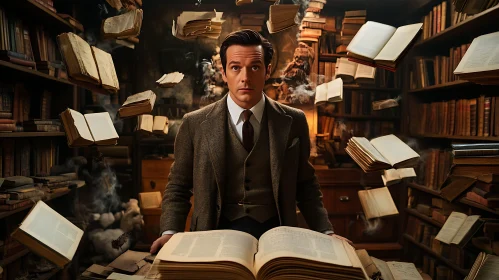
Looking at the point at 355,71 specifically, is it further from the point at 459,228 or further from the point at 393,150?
the point at 459,228

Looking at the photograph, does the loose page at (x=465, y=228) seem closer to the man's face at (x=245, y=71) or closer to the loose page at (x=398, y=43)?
the loose page at (x=398, y=43)

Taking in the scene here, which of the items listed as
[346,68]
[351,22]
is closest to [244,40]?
[346,68]

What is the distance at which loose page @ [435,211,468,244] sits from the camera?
9.89 ft

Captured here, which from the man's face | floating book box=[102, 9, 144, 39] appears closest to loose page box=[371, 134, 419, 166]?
the man's face

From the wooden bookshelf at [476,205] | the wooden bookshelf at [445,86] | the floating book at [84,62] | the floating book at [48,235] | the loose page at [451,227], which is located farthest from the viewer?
the wooden bookshelf at [445,86]

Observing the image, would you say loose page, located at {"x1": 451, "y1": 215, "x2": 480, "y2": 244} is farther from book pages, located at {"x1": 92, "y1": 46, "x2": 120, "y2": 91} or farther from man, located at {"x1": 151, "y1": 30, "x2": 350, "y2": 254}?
book pages, located at {"x1": 92, "y1": 46, "x2": 120, "y2": 91}

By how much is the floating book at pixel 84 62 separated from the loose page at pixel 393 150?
183 cm

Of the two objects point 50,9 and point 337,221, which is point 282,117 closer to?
point 50,9

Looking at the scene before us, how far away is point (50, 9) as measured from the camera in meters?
3.05

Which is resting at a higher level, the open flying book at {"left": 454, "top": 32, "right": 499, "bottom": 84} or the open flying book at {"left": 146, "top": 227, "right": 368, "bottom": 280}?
the open flying book at {"left": 454, "top": 32, "right": 499, "bottom": 84}

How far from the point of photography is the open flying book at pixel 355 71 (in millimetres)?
3508

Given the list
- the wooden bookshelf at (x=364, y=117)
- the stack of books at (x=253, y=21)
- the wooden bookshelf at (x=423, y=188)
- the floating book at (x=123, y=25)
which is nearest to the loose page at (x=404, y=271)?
the wooden bookshelf at (x=423, y=188)

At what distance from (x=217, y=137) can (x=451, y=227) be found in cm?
232

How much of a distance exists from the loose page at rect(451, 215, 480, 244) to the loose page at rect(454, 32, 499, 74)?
1.41 meters
